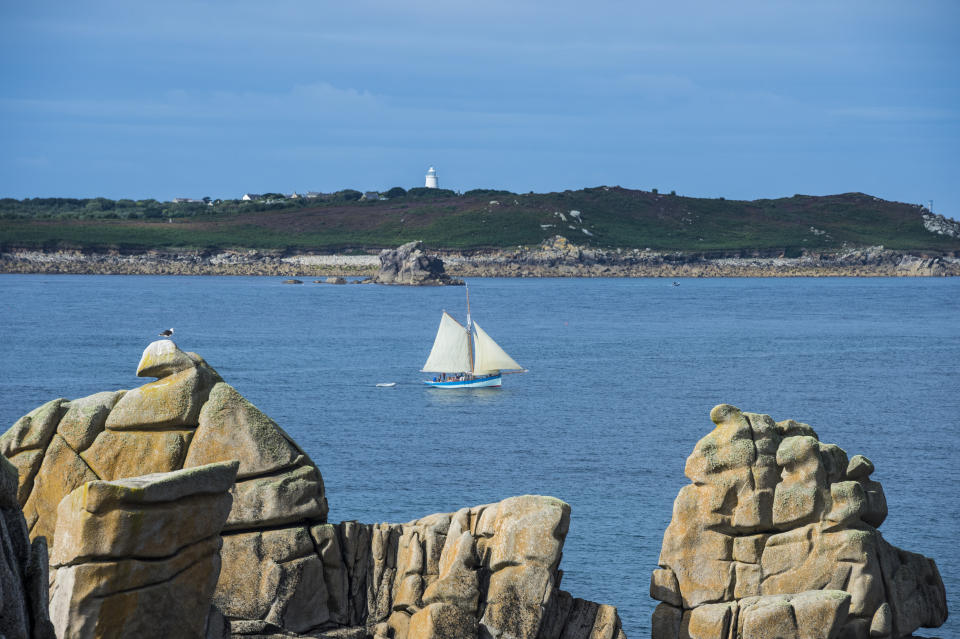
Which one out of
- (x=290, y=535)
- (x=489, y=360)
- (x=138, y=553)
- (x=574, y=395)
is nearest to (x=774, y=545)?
(x=290, y=535)

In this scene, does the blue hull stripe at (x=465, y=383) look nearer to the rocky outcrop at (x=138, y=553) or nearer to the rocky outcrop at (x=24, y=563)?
the rocky outcrop at (x=138, y=553)

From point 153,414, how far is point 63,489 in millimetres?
1834

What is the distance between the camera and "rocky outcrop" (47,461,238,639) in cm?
1390

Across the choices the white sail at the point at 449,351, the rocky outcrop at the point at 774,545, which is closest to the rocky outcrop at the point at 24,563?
the rocky outcrop at the point at 774,545

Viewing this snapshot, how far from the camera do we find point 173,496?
14.2 m

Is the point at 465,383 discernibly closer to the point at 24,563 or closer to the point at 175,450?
the point at 175,450

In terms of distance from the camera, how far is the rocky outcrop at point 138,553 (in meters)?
13.9

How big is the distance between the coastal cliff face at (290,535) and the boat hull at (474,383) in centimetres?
6489

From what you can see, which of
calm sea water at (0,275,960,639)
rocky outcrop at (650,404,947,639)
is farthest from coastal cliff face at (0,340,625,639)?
calm sea water at (0,275,960,639)

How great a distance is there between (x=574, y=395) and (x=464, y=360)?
13.9 m

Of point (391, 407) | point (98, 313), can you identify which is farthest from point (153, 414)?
point (98, 313)

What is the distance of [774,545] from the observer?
20.2 m

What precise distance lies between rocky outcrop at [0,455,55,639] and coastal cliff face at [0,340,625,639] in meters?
5.09

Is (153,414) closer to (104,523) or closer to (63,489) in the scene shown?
(63,489)
